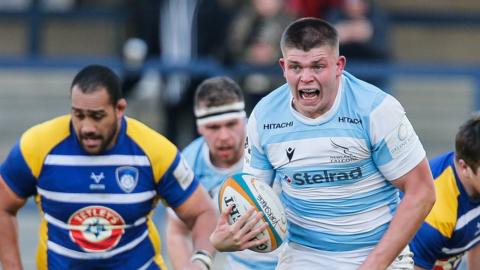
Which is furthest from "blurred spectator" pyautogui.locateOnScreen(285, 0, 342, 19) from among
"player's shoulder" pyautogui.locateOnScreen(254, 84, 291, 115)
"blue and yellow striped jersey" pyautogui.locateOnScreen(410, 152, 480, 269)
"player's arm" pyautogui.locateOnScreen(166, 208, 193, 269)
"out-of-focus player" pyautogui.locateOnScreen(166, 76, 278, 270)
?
"player's shoulder" pyautogui.locateOnScreen(254, 84, 291, 115)

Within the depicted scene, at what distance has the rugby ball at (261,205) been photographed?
6.15 m

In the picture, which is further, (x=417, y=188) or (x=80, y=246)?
(x=80, y=246)

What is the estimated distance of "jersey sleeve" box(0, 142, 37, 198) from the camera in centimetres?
697

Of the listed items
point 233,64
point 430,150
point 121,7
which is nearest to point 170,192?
point 233,64

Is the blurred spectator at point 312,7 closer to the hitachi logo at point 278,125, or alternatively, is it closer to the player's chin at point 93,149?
the player's chin at point 93,149

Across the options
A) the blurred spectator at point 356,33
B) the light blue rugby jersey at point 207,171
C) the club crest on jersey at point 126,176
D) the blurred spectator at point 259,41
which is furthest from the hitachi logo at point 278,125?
the blurred spectator at point 356,33

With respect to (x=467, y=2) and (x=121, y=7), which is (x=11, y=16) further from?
(x=467, y=2)

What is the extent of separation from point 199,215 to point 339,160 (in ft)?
4.32

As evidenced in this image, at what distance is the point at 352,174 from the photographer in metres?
6.13

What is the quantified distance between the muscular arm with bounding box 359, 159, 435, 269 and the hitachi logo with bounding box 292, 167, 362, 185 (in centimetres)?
26

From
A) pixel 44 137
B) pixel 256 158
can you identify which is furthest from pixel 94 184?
pixel 256 158

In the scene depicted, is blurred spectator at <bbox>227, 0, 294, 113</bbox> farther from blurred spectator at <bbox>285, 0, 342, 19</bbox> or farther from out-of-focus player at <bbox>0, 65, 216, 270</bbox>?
out-of-focus player at <bbox>0, 65, 216, 270</bbox>

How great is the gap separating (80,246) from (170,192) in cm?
57

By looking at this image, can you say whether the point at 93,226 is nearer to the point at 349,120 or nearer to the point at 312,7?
the point at 349,120
